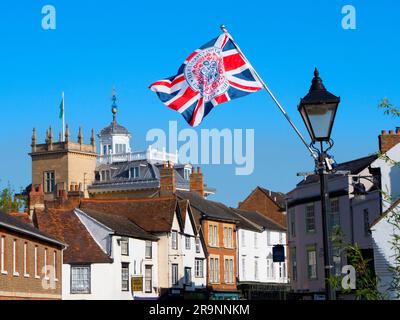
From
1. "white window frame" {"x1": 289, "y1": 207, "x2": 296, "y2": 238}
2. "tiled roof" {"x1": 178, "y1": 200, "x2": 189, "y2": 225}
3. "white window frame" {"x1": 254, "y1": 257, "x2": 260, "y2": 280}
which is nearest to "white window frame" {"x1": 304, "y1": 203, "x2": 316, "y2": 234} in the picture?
"white window frame" {"x1": 289, "y1": 207, "x2": 296, "y2": 238}

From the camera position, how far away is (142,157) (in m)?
159

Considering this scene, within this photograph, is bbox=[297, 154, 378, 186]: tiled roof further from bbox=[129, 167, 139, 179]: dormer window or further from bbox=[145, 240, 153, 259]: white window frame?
bbox=[129, 167, 139, 179]: dormer window

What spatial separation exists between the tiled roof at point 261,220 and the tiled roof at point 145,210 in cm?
1997

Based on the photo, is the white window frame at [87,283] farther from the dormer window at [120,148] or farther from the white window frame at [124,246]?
the dormer window at [120,148]

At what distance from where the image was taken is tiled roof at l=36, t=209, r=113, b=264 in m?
71.7

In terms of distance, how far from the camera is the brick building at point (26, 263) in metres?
48.8

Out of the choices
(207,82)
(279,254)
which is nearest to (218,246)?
(279,254)

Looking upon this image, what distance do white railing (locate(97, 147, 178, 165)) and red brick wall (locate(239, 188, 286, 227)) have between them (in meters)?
40.9

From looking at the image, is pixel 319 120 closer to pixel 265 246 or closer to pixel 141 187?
pixel 265 246

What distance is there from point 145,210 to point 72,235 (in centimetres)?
1203

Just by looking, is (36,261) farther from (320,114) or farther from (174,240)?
(320,114)

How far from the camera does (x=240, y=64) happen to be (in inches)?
1067

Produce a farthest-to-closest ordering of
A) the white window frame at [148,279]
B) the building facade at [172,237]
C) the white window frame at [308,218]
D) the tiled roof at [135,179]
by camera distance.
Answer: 1. the tiled roof at [135,179]
2. the building facade at [172,237]
3. the white window frame at [148,279]
4. the white window frame at [308,218]

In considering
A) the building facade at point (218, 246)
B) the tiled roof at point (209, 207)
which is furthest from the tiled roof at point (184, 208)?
the tiled roof at point (209, 207)
